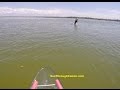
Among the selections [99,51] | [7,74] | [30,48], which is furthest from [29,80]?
[99,51]

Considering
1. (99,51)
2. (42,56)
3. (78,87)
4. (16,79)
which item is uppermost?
(99,51)

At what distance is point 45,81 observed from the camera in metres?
8.58

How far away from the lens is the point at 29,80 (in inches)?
355

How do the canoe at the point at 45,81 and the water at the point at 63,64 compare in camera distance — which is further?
the water at the point at 63,64

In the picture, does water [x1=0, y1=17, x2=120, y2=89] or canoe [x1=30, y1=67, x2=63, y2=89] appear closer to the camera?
canoe [x1=30, y1=67, x2=63, y2=89]

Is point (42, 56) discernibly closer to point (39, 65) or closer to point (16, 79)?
point (39, 65)

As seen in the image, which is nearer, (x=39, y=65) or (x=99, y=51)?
(x=39, y=65)

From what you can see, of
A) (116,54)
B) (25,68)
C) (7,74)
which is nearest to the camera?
(7,74)

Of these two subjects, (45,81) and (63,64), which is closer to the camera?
(45,81)

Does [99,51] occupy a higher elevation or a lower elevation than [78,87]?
higher

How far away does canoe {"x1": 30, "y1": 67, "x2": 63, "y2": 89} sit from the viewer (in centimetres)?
754

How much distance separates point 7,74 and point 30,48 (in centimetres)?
522

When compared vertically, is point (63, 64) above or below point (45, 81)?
above

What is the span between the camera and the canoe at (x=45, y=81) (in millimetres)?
A: 7539
